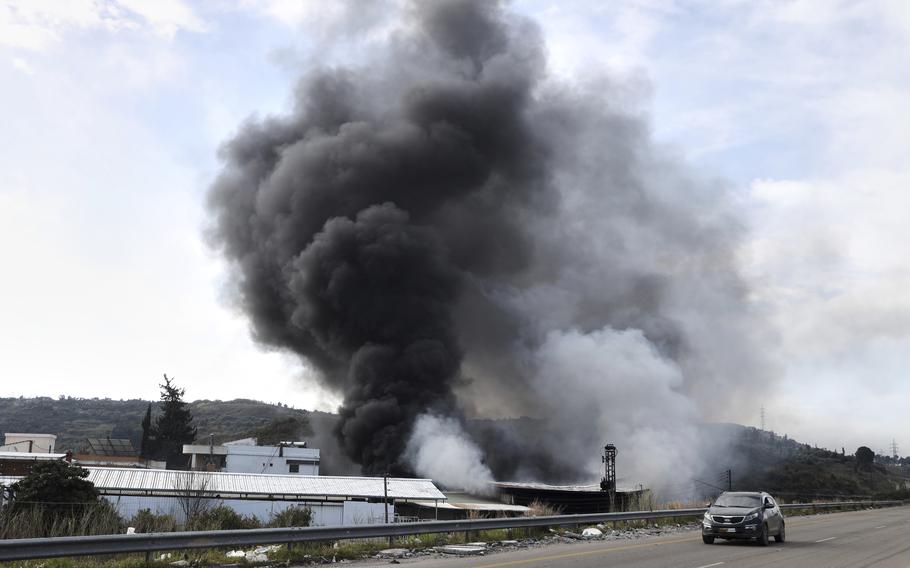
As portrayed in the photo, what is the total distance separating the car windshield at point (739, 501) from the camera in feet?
66.4

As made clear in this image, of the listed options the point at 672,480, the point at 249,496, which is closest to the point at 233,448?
the point at 249,496

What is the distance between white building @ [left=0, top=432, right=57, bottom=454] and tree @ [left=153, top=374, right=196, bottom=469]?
17.3m

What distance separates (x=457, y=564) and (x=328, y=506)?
104ft

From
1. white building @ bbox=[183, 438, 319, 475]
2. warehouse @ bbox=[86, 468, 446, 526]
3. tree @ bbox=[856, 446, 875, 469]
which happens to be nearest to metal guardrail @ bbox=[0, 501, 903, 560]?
warehouse @ bbox=[86, 468, 446, 526]

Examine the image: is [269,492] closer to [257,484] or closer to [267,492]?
[267,492]

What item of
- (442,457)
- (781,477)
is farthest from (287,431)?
(781,477)

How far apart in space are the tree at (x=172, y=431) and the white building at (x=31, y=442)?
17.3 m

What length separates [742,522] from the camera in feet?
63.1

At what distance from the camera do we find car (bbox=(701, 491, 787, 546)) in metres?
19.2

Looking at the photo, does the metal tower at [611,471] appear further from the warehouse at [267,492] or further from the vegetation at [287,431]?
the vegetation at [287,431]

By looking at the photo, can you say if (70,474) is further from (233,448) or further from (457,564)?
(233,448)

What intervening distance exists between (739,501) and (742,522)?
1.43m

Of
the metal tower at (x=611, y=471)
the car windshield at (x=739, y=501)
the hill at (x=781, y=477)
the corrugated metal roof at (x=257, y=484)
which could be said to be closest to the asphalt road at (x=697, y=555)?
the car windshield at (x=739, y=501)

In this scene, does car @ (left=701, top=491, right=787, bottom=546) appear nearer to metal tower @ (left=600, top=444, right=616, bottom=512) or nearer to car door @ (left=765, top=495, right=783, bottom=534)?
car door @ (left=765, top=495, right=783, bottom=534)
